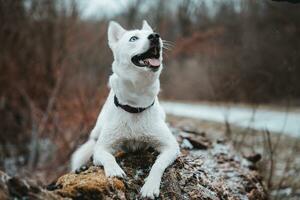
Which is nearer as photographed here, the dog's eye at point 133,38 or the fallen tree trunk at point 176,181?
the fallen tree trunk at point 176,181

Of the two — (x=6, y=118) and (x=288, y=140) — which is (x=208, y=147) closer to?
(x=288, y=140)

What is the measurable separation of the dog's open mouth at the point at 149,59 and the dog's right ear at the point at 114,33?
61cm

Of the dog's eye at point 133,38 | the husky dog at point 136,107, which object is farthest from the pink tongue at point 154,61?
the dog's eye at point 133,38

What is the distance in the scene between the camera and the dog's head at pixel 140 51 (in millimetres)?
3613

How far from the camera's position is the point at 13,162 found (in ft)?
32.9

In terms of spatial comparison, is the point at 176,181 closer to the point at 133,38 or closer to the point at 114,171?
the point at 114,171

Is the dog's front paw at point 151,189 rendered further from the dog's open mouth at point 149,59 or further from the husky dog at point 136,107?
the dog's open mouth at point 149,59

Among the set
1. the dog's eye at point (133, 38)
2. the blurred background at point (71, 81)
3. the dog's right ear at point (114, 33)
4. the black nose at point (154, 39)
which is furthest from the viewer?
the blurred background at point (71, 81)

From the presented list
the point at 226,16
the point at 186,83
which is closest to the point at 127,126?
→ the point at 186,83

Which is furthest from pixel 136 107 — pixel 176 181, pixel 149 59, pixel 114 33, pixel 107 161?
pixel 114 33

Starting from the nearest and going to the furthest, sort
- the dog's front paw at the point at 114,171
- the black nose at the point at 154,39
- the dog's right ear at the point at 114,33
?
the dog's front paw at the point at 114,171
the black nose at the point at 154,39
the dog's right ear at the point at 114,33

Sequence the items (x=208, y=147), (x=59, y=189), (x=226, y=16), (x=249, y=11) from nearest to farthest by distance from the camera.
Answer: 1. (x=59, y=189)
2. (x=208, y=147)
3. (x=249, y=11)
4. (x=226, y=16)

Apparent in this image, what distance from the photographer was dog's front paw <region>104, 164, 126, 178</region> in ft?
11.2

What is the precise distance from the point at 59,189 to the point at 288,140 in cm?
674
